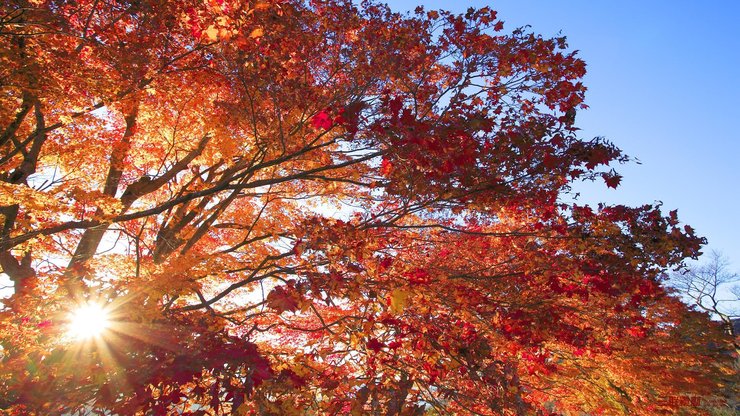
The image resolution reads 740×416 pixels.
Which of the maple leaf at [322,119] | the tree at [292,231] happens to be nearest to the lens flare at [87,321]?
the tree at [292,231]

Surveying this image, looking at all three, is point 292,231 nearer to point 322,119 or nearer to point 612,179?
point 322,119

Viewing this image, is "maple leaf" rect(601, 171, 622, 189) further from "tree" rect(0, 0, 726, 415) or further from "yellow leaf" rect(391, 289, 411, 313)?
"yellow leaf" rect(391, 289, 411, 313)

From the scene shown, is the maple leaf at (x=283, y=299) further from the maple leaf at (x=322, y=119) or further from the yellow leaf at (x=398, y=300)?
the maple leaf at (x=322, y=119)

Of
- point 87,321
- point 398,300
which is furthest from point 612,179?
point 87,321

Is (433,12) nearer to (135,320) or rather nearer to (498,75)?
(498,75)

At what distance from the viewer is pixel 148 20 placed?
19.0 feet

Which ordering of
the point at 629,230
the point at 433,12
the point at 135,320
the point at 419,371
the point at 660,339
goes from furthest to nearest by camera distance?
the point at 660,339
the point at 419,371
the point at 433,12
the point at 629,230
the point at 135,320

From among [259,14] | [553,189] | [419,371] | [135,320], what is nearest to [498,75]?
[553,189]

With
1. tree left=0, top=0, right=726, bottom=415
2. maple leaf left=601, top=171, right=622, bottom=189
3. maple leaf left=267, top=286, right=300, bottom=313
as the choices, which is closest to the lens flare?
tree left=0, top=0, right=726, bottom=415

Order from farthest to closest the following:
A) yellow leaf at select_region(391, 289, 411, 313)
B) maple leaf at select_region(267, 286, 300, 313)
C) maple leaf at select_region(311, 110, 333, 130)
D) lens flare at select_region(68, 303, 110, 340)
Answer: lens flare at select_region(68, 303, 110, 340)
maple leaf at select_region(311, 110, 333, 130)
yellow leaf at select_region(391, 289, 411, 313)
maple leaf at select_region(267, 286, 300, 313)

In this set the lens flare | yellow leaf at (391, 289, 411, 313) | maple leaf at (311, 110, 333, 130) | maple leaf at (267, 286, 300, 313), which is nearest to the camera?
maple leaf at (267, 286, 300, 313)

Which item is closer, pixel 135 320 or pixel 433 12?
pixel 135 320

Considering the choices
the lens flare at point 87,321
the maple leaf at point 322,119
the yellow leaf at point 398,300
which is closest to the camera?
the yellow leaf at point 398,300

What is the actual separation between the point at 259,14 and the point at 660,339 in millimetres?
15532
